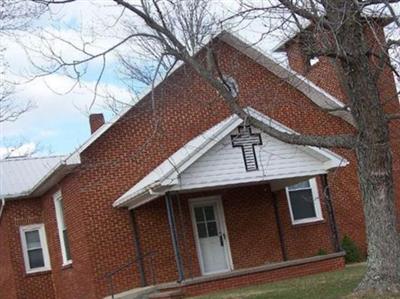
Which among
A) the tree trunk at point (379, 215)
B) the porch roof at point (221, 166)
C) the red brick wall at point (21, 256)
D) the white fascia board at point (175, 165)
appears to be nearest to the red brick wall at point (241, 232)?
the white fascia board at point (175, 165)

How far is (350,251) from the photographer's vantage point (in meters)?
21.0

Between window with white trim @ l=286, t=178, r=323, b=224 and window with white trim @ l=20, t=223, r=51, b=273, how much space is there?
7.95 metres

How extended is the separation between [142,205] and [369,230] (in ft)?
27.6

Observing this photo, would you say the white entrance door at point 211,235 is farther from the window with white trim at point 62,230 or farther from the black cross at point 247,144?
the window with white trim at point 62,230

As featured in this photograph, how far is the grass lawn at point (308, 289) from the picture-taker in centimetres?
1253

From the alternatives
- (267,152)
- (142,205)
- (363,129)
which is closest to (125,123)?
(142,205)

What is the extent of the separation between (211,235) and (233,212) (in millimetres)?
894

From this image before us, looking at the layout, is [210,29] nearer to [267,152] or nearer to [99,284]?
[267,152]

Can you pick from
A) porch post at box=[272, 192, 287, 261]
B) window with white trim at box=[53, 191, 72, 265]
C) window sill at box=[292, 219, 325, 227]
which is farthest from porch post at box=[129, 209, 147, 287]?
window sill at box=[292, 219, 325, 227]

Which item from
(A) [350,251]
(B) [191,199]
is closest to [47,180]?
(B) [191,199]

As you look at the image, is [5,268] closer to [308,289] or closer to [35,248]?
[35,248]

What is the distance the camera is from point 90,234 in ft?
60.6

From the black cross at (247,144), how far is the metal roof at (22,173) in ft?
22.4

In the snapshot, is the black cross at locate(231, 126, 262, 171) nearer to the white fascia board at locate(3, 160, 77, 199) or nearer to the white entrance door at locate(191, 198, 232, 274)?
the white entrance door at locate(191, 198, 232, 274)
